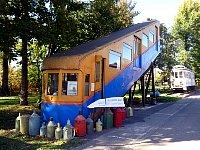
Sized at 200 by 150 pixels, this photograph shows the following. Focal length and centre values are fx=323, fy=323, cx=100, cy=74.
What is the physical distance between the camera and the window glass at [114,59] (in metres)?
15.3

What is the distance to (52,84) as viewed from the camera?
13.0 m

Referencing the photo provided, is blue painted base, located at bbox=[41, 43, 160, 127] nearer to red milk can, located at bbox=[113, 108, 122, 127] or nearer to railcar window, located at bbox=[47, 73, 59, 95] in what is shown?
railcar window, located at bbox=[47, 73, 59, 95]

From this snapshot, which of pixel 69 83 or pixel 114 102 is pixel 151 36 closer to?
pixel 114 102

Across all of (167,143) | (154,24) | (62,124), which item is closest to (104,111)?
(62,124)

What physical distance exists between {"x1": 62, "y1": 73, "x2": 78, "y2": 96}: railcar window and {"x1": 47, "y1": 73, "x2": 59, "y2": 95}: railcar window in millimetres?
368

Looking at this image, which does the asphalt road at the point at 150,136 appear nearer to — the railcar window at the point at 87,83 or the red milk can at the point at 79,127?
the red milk can at the point at 79,127

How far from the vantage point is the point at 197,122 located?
14.6 m

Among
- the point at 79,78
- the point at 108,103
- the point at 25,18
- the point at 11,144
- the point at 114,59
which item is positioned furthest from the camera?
the point at 25,18

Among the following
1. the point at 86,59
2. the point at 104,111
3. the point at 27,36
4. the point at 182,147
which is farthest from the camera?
the point at 27,36

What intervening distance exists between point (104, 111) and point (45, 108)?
2.50 m

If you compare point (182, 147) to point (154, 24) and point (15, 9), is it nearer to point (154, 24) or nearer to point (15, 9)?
point (15, 9)

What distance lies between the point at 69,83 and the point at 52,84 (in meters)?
0.89

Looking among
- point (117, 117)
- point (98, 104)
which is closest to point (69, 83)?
point (98, 104)

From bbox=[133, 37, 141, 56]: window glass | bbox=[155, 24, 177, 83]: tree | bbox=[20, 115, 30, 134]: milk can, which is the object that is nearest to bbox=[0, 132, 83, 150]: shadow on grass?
bbox=[20, 115, 30, 134]: milk can
